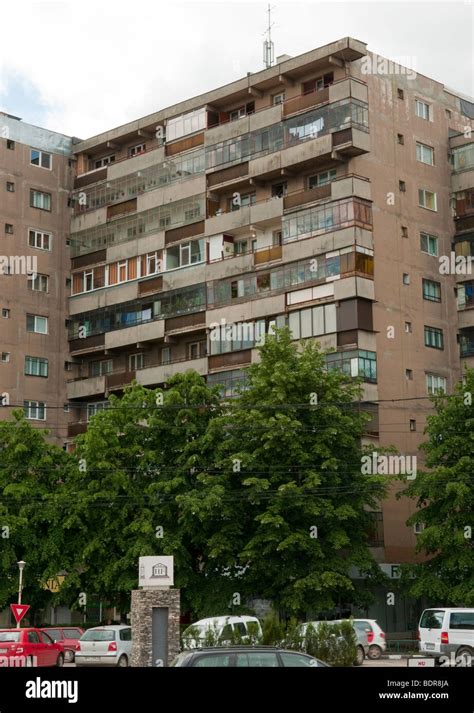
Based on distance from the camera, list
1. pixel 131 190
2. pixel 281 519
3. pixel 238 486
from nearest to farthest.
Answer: pixel 281 519 → pixel 238 486 → pixel 131 190

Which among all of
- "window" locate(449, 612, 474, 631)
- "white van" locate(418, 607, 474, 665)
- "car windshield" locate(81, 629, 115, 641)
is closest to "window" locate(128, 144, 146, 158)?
"car windshield" locate(81, 629, 115, 641)

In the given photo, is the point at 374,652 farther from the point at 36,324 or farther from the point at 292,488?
the point at 36,324

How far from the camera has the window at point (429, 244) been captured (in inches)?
2466

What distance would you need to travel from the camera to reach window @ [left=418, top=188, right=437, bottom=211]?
62912 mm

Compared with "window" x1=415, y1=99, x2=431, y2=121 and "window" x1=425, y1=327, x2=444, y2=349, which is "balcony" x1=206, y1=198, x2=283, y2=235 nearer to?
"window" x1=415, y1=99, x2=431, y2=121

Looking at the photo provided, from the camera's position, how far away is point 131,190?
72.0 m

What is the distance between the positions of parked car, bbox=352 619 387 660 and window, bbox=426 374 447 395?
63.5 ft

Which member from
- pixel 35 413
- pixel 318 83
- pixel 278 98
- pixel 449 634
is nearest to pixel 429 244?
pixel 318 83

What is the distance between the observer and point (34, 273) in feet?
236

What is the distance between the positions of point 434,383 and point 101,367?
22.2 m
